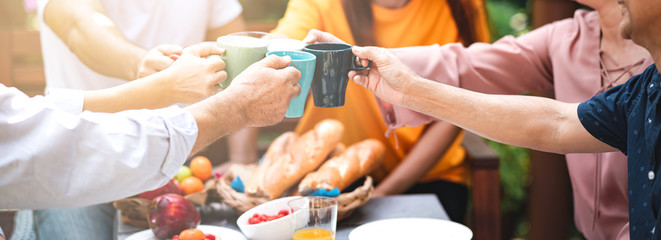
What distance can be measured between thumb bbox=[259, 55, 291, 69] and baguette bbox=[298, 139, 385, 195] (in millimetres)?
412

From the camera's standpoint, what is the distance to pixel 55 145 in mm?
888

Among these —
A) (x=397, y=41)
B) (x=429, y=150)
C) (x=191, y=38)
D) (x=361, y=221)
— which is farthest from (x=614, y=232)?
(x=191, y=38)

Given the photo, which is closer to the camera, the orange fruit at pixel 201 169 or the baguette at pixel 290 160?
the baguette at pixel 290 160

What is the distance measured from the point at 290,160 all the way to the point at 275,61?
491 millimetres

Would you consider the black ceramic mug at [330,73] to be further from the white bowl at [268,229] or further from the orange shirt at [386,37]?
the orange shirt at [386,37]

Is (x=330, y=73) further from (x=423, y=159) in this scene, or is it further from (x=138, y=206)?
(x=423, y=159)

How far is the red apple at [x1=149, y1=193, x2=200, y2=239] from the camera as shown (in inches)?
50.2

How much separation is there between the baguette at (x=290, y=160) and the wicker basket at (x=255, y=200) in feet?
0.08

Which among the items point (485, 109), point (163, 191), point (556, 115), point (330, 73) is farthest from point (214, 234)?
point (556, 115)

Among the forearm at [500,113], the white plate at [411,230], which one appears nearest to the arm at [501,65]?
the forearm at [500,113]

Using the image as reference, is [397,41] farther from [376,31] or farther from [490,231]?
[490,231]

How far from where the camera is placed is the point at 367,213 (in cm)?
153

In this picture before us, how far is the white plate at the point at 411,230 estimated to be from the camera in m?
1.29

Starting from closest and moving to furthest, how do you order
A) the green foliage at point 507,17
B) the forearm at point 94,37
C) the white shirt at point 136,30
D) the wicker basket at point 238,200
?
the wicker basket at point 238,200 → the forearm at point 94,37 → the white shirt at point 136,30 → the green foliage at point 507,17
